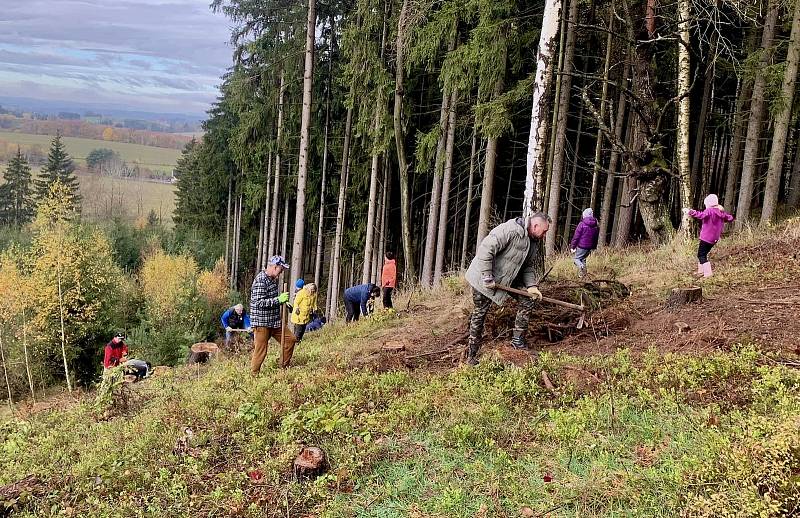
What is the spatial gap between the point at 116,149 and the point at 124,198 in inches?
Result: 2537

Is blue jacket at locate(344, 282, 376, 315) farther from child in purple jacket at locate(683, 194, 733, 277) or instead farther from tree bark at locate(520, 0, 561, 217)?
child in purple jacket at locate(683, 194, 733, 277)

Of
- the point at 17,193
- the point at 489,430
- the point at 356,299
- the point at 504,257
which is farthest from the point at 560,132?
the point at 17,193

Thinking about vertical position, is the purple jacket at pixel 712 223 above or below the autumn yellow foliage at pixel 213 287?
above

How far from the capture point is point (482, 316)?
21.2 ft

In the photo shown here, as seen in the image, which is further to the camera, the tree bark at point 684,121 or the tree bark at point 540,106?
the tree bark at point 684,121

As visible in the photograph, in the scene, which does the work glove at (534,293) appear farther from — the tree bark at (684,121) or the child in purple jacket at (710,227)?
the tree bark at (684,121)

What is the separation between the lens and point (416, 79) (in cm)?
1888

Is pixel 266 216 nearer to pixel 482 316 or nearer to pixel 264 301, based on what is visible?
pixel 264 301

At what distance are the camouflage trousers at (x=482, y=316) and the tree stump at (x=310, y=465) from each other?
2510 millimetres

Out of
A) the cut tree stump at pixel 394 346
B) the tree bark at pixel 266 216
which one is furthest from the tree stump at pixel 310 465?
the tree bark at pixel 266 216

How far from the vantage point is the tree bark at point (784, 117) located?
39.1 ft

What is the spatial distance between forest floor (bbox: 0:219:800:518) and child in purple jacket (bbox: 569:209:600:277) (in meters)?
2.66

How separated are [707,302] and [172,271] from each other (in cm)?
3401

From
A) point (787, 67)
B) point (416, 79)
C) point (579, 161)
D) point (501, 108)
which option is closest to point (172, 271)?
point (416, 79)
